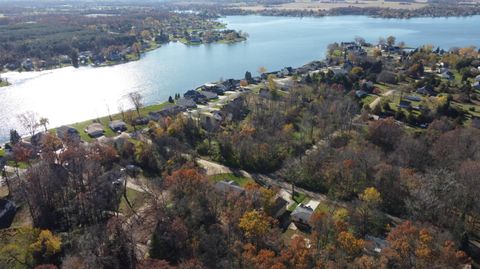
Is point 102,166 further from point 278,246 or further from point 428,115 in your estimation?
point 428,115

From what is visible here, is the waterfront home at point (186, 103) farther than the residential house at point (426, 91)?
No

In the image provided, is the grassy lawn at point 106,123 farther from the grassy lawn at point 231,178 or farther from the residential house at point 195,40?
the residential house at point 195,40

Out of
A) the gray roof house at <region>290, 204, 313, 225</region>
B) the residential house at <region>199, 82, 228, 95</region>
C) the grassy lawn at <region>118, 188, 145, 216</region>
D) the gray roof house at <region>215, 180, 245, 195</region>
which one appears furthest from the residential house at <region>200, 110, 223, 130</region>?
the gray roof house at <region>290, 204, 313, 225</region>

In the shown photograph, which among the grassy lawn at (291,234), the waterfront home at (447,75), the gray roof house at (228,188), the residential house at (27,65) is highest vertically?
the residential house at (27,65)

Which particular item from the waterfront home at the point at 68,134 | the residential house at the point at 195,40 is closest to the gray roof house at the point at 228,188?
the waterfront home at the point at 68,134

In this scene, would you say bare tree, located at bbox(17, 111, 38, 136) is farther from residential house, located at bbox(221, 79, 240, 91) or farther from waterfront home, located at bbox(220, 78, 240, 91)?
residential house, located at bbox(221, 79, 240, 91)

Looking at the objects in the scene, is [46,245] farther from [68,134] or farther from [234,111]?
[234,111]

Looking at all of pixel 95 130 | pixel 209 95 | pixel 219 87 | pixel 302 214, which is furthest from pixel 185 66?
pixel 302 214
